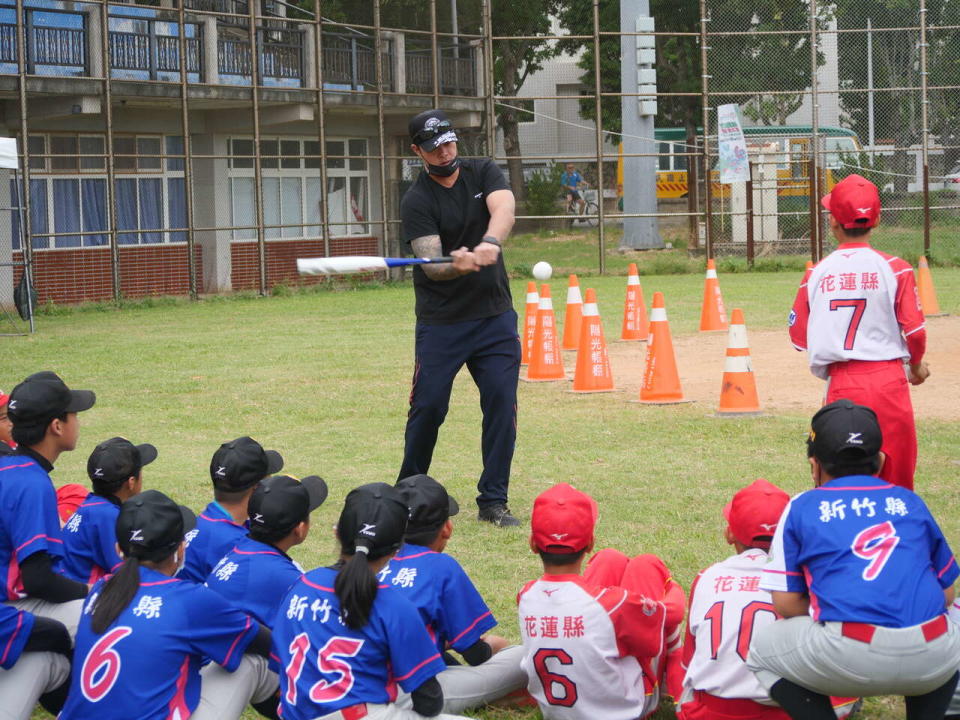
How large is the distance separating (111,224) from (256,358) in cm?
864

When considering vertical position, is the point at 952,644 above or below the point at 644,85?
below

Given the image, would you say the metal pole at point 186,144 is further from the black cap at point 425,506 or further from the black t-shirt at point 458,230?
the black cap at point 425,506

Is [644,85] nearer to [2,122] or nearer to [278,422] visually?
[2,122]

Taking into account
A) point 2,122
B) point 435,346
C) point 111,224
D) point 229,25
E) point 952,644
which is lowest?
point 952,644

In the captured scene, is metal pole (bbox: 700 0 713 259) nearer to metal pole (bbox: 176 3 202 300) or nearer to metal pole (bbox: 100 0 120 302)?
metal pole (bbox: 176 3 202 300)

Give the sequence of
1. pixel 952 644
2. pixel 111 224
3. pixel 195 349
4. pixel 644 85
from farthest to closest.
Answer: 1. pixel 644 85
2. pixel 111 224
3. pixel 195 349
4. pixel 952 644

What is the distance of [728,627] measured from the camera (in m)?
3.92

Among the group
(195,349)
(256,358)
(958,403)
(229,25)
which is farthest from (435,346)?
(229,25)

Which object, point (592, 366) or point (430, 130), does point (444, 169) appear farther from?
point (592, 366)

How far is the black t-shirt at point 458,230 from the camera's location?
22.4 feet

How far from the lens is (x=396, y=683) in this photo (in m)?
3.81

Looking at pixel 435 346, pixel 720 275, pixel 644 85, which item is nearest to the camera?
pixel 435 346

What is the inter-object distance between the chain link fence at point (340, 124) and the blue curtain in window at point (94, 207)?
0.04 meters

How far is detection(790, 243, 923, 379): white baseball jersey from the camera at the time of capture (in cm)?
534
